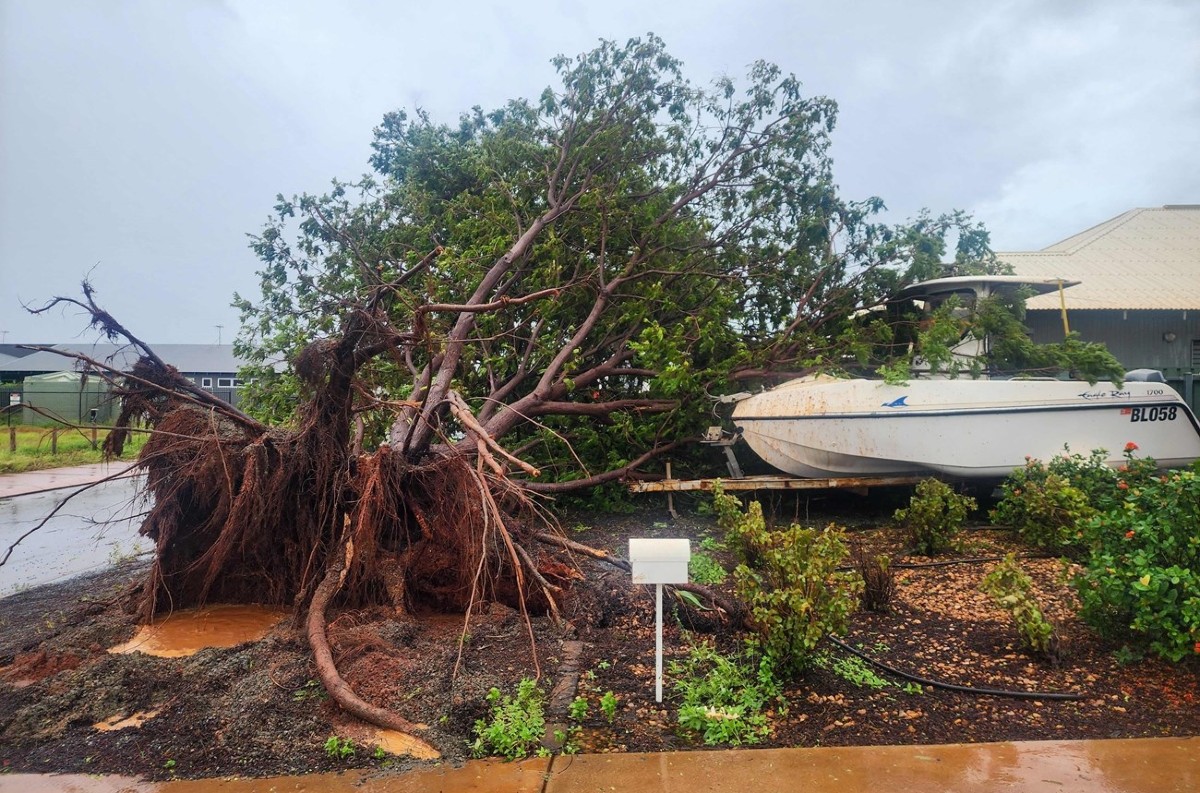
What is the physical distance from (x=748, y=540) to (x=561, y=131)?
20.7 ft

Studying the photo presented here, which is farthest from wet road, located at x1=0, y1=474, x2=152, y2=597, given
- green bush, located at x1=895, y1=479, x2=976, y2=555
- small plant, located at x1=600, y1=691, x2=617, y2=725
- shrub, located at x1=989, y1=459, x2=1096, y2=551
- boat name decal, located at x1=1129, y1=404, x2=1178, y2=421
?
boat name decal, located at x1=1129, y1=404, x2=1178, y2=421

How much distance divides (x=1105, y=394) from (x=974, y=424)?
1.37 metres

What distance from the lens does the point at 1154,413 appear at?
791cm

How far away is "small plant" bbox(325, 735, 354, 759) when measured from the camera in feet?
11.8

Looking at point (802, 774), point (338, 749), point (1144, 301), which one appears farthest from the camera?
point (1144, 301)

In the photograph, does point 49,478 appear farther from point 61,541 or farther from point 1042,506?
point 1042,506

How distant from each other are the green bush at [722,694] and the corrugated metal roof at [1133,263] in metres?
10.2

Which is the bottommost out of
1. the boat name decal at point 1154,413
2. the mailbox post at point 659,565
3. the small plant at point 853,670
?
the small plant at point 853,670

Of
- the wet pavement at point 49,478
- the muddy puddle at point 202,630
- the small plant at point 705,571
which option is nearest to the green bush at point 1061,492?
the small plant at point 705,571

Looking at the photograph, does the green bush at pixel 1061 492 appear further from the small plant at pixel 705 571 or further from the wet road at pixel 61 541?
the wet road at pixel 61 541

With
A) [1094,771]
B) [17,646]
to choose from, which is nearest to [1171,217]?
[1094,771]

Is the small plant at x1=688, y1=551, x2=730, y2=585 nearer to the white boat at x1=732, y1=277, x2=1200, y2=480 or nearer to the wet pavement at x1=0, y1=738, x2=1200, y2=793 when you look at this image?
the white boat at x1=732, y1=277, x2=1200, y2=480

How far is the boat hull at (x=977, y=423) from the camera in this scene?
25.3ft

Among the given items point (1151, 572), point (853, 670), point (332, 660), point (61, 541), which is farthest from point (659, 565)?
point (61, 541)
